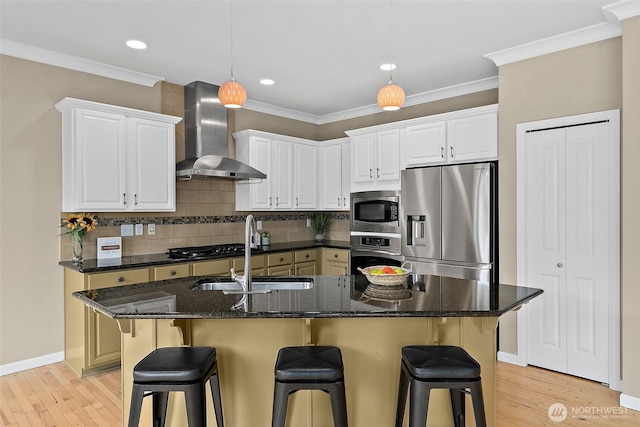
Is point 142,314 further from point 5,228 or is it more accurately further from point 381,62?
point 381,62

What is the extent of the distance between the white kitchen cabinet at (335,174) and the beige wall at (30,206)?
9.84ft

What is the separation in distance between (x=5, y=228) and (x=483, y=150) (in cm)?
429

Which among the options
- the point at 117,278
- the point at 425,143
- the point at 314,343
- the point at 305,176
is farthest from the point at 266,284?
the point at 305,176

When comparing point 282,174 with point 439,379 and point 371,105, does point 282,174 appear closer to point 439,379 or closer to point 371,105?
point 371,105

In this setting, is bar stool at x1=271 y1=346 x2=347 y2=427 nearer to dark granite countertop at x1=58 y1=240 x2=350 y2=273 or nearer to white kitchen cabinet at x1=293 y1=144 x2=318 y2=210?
dark granite countertop at x1=58 y1=240 x2=350 y2=273

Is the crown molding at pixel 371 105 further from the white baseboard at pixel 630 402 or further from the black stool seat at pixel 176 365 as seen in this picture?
the black stool seat at pixel 176 365

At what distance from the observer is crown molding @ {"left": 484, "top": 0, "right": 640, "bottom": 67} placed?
2844 millimetres

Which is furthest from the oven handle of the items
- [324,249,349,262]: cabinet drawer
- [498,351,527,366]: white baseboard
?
[498,351,527,366]: white baseboard

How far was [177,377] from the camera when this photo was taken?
1814mm

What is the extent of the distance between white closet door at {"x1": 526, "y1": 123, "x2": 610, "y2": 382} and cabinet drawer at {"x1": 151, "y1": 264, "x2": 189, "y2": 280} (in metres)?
3.16

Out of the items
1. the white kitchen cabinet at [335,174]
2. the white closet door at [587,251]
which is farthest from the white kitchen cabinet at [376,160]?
the white closet door at [587,251]

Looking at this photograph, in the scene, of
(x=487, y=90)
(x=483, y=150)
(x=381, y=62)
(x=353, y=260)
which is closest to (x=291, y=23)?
(x=381, y=62)

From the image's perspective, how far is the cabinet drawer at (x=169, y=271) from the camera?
370 cm

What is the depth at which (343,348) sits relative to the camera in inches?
87.6
